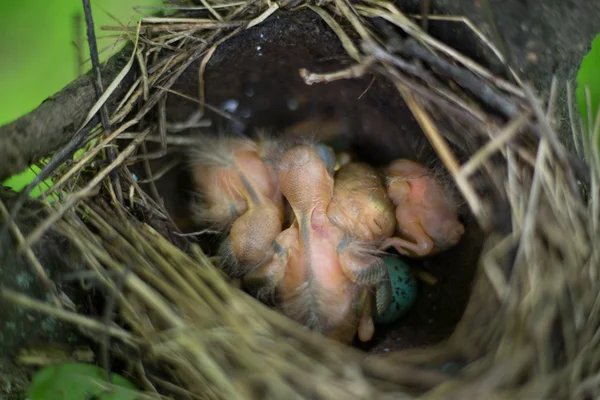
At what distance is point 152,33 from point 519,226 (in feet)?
2.54

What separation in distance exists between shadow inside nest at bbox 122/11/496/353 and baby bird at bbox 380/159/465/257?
33 millimetres

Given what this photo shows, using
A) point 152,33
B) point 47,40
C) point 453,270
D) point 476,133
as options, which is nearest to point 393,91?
point 476,133

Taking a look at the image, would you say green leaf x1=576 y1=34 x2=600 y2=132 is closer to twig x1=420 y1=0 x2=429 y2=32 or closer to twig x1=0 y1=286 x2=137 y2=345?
twig x1=420 y1=0 x2=429 y2=32

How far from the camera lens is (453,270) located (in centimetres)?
106

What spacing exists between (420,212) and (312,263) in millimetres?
255

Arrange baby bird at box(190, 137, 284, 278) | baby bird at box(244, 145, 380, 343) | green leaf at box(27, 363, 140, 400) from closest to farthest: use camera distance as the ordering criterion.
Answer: green leaf at box(27, 363, 140, 400) < baby bird at box(244, 145, 380, 343) < baby bird at box(190, 137, 284, 278)

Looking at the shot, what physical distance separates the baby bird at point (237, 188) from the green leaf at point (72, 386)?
366mm

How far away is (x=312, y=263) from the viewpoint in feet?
3.18

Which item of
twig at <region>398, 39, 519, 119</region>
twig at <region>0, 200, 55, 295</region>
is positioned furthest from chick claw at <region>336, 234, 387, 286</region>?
twig at <region>0, 200, 55, 295</region>

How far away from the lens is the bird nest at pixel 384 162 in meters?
0.71

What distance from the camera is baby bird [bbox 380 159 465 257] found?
3.37ft

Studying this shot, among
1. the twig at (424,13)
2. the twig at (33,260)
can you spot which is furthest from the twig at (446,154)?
the twig at (33,260)

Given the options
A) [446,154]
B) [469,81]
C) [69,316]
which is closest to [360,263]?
[446,154]

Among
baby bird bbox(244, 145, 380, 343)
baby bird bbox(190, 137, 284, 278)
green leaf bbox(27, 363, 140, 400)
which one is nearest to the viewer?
green leaf bbox(27, 363, 140, 400)
